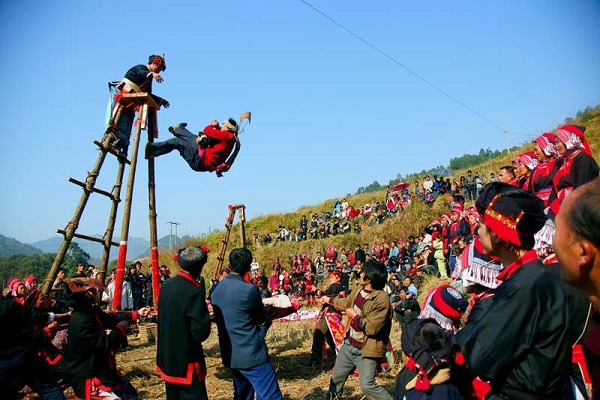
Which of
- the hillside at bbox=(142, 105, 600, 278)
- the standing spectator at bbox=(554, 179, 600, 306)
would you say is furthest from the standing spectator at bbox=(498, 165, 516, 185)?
the hillside at bbox=(142, 105, 600, 278)

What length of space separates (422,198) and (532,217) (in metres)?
20.3

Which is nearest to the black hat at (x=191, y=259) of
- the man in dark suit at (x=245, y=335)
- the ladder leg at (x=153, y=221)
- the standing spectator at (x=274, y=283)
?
the man in dark suit at (x=245, y=335)

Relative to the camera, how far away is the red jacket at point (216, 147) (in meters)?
6.12

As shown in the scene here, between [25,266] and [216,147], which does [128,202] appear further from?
[25,266]

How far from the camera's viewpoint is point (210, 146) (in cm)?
621

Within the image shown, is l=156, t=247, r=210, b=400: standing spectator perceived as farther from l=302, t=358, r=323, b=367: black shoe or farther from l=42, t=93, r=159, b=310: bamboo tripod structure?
l=302, t=358, r=323, b=367: black shoe

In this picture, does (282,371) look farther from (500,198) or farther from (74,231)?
(500,198)

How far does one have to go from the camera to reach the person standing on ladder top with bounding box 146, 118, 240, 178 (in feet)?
20.2

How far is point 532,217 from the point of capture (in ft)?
8.14

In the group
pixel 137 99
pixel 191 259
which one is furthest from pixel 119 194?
pixel 191 259

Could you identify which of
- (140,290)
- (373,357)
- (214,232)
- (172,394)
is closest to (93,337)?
(172,394)

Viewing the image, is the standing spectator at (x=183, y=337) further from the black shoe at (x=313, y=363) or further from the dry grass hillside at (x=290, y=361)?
the black shoe at (x=313, y=363)

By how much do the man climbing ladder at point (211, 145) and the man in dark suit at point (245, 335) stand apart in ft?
6.66

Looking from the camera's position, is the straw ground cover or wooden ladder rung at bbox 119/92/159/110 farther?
the straw ground cover
